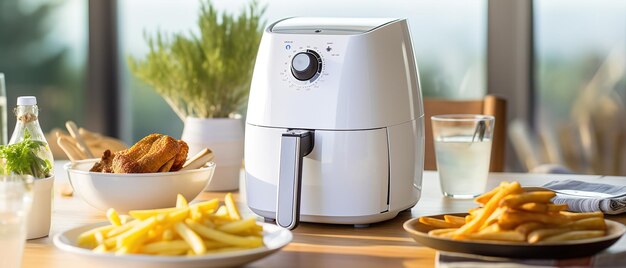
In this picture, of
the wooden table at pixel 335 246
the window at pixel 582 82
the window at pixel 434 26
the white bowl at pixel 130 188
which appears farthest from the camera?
the window at pixel 434 26

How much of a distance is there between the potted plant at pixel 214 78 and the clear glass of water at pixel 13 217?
0.63 meters

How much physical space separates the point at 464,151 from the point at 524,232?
563mm

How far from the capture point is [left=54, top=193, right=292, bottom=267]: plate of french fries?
93cm

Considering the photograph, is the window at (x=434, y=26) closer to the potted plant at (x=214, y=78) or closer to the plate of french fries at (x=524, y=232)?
the potted plant at (x=214, y=78)

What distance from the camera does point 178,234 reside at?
3.17 feet

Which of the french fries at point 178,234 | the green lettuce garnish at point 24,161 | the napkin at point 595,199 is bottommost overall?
the napkin at point 595,199

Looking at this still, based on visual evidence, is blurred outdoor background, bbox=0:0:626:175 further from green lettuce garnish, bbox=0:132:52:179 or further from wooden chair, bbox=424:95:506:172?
green lettuce garnish, bbox=0:132:52:179

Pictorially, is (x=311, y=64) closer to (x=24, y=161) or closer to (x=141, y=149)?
(x=141, y=149)

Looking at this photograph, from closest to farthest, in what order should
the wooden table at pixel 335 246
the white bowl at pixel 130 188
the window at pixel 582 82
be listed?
the wooden table at pixel 335 246 → the white bowl at pixel 130 188 → the window at pixel 582 82

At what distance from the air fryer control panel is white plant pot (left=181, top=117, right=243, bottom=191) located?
13.2 inches

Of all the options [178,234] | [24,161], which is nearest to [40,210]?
[24,161]

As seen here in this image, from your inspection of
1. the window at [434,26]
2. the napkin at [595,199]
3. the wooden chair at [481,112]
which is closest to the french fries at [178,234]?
the napkin at [595,199]

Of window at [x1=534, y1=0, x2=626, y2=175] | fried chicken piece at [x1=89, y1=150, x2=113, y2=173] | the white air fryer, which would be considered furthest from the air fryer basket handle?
window at [x1=534, y1=0, x2=626, y2=175]

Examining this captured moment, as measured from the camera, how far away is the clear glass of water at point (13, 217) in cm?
93
